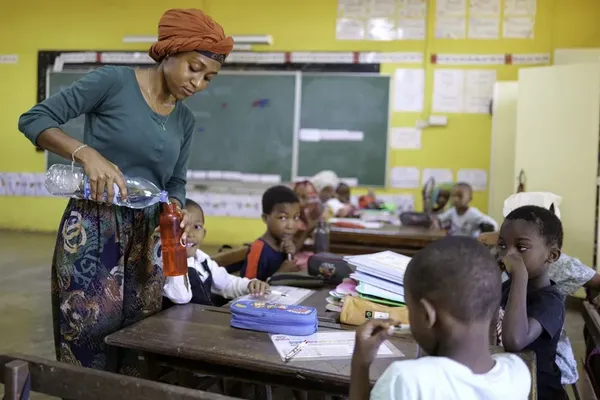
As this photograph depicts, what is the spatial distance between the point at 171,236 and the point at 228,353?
0.39 metres

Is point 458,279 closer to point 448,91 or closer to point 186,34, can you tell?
point 186,34

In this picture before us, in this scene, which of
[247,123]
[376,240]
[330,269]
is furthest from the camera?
[247,123]

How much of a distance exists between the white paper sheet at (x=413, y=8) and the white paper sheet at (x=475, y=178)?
171 cm

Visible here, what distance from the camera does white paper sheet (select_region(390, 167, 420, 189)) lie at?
604 centimetres

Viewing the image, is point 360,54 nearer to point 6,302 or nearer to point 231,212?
point 231,212

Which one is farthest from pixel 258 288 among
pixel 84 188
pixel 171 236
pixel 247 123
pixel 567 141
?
pixel 247 123

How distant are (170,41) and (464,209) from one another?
3682mm

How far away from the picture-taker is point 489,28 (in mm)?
5871

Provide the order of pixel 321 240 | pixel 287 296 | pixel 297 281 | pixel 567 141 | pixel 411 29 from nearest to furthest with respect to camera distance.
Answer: pixel 287 296, pixel 297 281, pixel 321 240, pixel 567 141, pixel 411 29

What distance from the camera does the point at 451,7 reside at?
234 inches

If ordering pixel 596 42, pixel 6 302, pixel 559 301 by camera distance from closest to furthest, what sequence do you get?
pixel 559 301 → pixel 6 302 → pixel 596 42

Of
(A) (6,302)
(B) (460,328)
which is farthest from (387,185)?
(B) (460,328)

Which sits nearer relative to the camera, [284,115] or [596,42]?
[596,42]

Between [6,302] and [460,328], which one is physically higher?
[460,328]
